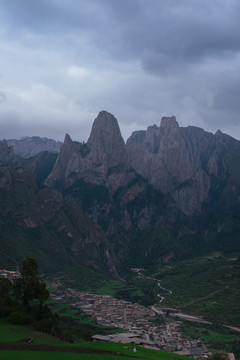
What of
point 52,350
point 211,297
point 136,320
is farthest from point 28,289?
point 211,297

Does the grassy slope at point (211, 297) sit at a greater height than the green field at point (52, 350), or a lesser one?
lesser

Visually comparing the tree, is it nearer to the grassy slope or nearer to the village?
the village

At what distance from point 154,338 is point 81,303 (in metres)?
52.9

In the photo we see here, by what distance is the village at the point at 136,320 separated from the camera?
90.8 m

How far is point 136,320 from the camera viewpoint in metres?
124

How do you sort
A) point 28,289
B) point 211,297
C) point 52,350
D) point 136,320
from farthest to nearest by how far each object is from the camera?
point 211,297 → point 136,320 → point 28,289 → point 52,350

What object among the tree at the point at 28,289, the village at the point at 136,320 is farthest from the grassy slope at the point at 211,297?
the tree at the point at 28,289

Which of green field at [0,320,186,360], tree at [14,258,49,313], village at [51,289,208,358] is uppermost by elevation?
tree at [14,258,49,313]

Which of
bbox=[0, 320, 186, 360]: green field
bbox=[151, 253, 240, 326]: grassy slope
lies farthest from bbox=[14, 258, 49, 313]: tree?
bbox=[151, 253, 240, 326]: grassy slope

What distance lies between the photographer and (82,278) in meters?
198

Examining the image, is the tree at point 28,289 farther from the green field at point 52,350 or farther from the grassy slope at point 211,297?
the grassy slope at point 211,297

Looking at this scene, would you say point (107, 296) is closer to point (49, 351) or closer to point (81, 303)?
point (81, 303)

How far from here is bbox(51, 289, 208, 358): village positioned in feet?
298

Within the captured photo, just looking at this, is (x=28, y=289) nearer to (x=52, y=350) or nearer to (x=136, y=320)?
(x=52, y=350)
